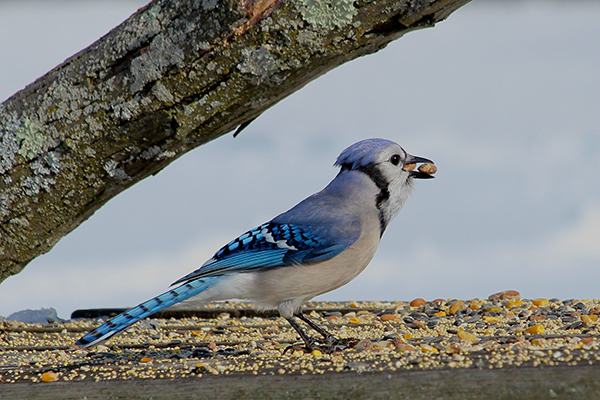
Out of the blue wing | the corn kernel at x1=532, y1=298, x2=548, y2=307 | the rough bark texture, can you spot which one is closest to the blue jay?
the blue wing

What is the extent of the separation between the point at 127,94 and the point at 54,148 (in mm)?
502

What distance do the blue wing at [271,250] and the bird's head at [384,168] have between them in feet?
1.28

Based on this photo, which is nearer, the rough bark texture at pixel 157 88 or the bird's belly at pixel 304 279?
the rough bark texture at pixel 157 88

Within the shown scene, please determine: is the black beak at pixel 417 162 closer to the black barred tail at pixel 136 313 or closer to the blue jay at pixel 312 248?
the blue jay at pixel 312 248

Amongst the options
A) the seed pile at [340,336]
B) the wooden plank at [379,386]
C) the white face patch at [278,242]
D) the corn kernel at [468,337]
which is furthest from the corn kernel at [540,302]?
the wooden plank at [379,386]

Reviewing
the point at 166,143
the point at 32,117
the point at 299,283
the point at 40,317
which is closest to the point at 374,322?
the point at 299,283

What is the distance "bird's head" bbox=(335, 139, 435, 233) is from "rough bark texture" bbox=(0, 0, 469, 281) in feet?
2.65

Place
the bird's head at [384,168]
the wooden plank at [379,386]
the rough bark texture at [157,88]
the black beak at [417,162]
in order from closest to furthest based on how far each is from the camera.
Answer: the wooden plank at [379,386]
the rough bark texture at [157,88]
the bird's head at [384,168]
the black beak at [417,162]

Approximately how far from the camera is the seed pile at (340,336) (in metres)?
2.32

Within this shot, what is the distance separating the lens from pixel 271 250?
3.41 metres

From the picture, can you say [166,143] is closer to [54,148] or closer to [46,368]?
[54,148]

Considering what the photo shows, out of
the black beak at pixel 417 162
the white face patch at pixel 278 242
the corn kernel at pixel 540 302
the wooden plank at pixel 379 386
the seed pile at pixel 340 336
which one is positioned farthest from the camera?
the corn kernel at pixel 540 302

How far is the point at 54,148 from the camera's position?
126 inches

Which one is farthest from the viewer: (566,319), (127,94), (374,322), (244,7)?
(374,322)
